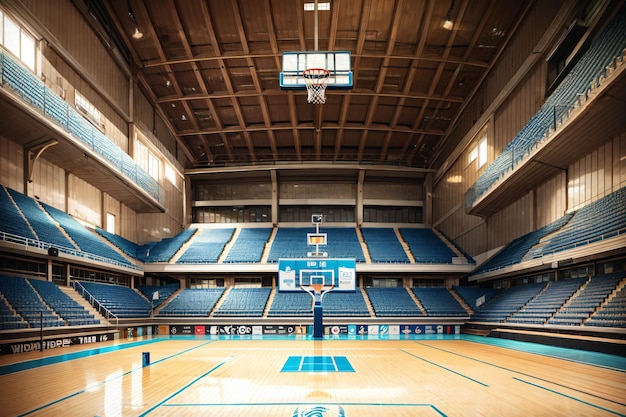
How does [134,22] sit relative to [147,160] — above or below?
above

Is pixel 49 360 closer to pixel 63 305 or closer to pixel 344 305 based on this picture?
pixel 63 305

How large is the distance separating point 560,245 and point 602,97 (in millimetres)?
6386

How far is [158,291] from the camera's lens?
31891 millimetres

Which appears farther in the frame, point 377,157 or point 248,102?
point 377,157

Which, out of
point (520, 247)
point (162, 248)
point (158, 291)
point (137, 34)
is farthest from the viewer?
point (162, 248)

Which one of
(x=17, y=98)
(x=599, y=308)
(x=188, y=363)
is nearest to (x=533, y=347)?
(x=599, y=308)

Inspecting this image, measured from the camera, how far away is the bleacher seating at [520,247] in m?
21.3

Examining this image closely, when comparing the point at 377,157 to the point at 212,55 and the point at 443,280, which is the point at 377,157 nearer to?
the point at 443,280

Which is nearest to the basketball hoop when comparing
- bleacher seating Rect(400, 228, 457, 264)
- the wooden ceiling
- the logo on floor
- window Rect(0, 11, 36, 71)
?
the wooden ceiling

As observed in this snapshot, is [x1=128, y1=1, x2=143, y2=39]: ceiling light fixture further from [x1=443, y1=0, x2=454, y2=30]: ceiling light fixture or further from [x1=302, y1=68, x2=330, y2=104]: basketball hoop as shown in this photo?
[x1=443, y1=0, x2=454, y2=30]: ceiling light fixture

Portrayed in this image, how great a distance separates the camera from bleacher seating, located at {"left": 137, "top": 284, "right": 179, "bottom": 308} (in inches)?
1208

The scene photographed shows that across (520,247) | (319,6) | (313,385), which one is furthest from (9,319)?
(520,247)

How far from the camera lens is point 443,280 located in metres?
35.7

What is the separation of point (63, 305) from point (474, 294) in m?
23.3
